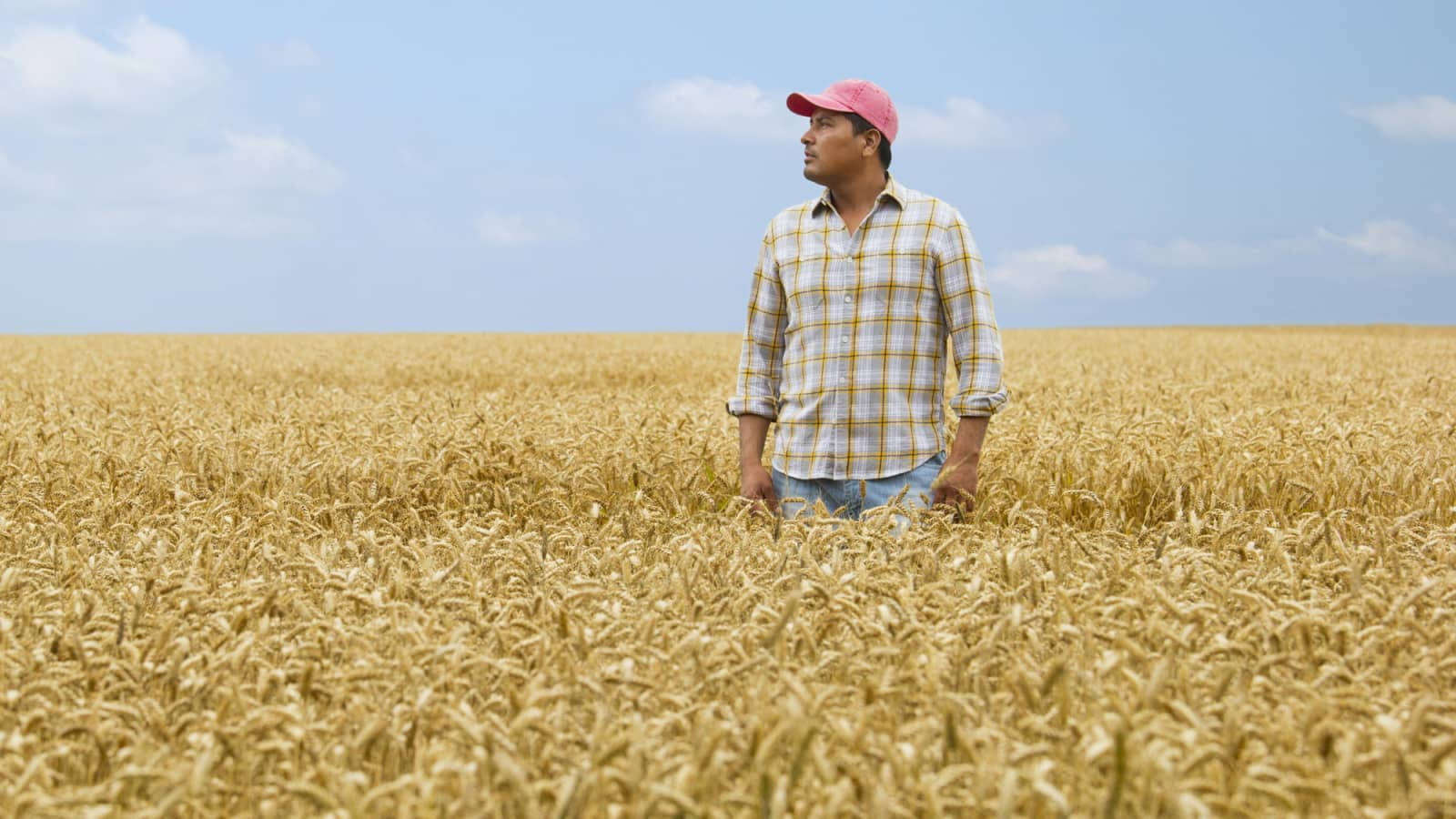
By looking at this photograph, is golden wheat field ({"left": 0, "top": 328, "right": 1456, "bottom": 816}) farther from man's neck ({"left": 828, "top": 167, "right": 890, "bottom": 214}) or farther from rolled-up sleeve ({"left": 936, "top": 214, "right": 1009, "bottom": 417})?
man's neck ({"left": 828, "top": 167, "right": 890, "bottom": 214})

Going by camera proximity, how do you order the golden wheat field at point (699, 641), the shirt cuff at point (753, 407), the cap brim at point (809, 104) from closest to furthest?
the golden wheat field at point (699, 641), the cap brim at point (809, 104), the shirt cuff at point (753, 407)

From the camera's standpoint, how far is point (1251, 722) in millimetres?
2494

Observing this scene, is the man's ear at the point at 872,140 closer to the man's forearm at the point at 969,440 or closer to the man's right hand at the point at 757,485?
the man's forearm at the point at 969,440

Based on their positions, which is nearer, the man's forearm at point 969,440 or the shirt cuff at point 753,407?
the man's forearm at point 969,440

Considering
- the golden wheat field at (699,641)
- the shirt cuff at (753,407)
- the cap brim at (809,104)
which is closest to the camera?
the golden wheat field at (699,641)

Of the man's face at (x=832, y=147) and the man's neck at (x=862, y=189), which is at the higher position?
the man's face at (x=832, y=147)

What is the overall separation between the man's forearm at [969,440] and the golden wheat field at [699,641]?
0.95 ft

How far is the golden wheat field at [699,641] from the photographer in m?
2.16

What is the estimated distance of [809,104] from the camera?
460 cm

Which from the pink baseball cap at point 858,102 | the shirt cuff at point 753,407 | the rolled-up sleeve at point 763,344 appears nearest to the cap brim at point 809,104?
the pink baseball cap at point 858,102

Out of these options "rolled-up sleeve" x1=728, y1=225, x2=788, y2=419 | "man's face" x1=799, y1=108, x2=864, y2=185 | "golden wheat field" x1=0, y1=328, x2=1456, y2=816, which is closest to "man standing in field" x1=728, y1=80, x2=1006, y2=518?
"man's face" x1=799, y1=108, x2=864, y2=185

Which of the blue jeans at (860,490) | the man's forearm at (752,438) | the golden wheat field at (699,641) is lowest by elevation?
the golden wheat field at (699,641)

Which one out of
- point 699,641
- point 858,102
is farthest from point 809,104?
point 699,641

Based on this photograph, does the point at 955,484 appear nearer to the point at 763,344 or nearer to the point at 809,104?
the point at 763,344
